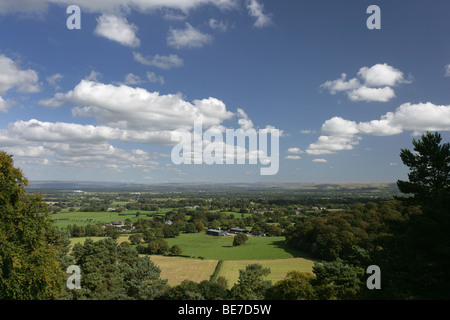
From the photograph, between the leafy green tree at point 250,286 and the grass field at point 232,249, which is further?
the grass field at point 232,249

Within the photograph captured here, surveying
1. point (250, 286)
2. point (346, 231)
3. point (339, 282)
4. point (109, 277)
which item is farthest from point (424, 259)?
point (346, 231)

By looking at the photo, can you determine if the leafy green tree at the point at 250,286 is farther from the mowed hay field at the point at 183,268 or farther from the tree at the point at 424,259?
the mowed hay field at the point at 183,268

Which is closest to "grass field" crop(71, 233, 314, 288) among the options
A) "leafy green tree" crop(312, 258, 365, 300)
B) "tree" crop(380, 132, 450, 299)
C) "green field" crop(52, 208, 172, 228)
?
"leafy green tree" crop(312, 258, 365, 300)

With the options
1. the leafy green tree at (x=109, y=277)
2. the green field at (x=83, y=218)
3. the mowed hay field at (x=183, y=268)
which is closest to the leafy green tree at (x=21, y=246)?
the leafy green tree at (x=109, y=277)

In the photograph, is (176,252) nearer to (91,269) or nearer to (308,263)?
(308,263)

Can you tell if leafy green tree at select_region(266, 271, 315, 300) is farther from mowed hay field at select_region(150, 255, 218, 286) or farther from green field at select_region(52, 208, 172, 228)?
green field at select_region(52, 208, 172, 228)
